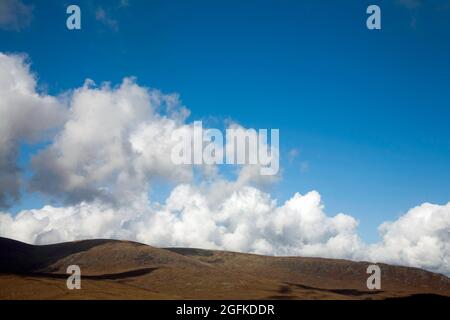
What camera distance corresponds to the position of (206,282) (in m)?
143

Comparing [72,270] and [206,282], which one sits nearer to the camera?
[206,282]

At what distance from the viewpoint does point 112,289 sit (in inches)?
4067
